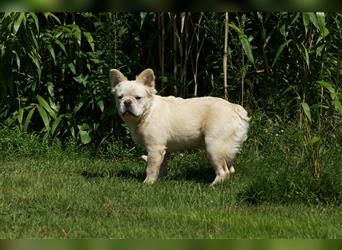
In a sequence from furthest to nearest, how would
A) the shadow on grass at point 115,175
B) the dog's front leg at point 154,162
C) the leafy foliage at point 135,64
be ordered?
the leafy foliage at point 135,64 → the shadow on grass at point 115,175 → the dog's front leg at point 154,162

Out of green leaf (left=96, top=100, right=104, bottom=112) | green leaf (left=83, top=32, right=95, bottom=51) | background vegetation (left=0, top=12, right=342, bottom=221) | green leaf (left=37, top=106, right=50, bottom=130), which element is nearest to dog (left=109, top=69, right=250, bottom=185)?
background vegetation (left=0, top=12, right=342, bottom=221)

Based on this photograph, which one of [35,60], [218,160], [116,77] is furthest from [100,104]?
[218,160]

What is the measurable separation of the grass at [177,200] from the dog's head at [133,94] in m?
0.64

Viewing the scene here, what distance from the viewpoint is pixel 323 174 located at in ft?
15.4

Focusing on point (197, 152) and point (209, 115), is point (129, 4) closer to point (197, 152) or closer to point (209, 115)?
point (209, 115)

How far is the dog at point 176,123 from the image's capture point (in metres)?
5.57

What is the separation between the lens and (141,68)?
749 centimetres

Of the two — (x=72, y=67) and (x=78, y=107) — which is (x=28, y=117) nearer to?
(x=78, y=107)

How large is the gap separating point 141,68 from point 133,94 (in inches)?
77.6

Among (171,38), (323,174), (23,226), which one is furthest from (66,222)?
(171,38)

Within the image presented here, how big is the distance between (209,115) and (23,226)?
2244mm

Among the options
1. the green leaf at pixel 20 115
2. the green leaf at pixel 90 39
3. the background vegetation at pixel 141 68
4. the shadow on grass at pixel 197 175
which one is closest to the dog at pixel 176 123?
the shadow on grass at pixel 197 175

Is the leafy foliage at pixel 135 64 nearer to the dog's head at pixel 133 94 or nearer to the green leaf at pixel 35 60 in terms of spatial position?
the green leaf at pixel 35 60

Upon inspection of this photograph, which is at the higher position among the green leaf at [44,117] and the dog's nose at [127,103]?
the dog's nose at [127,103]
